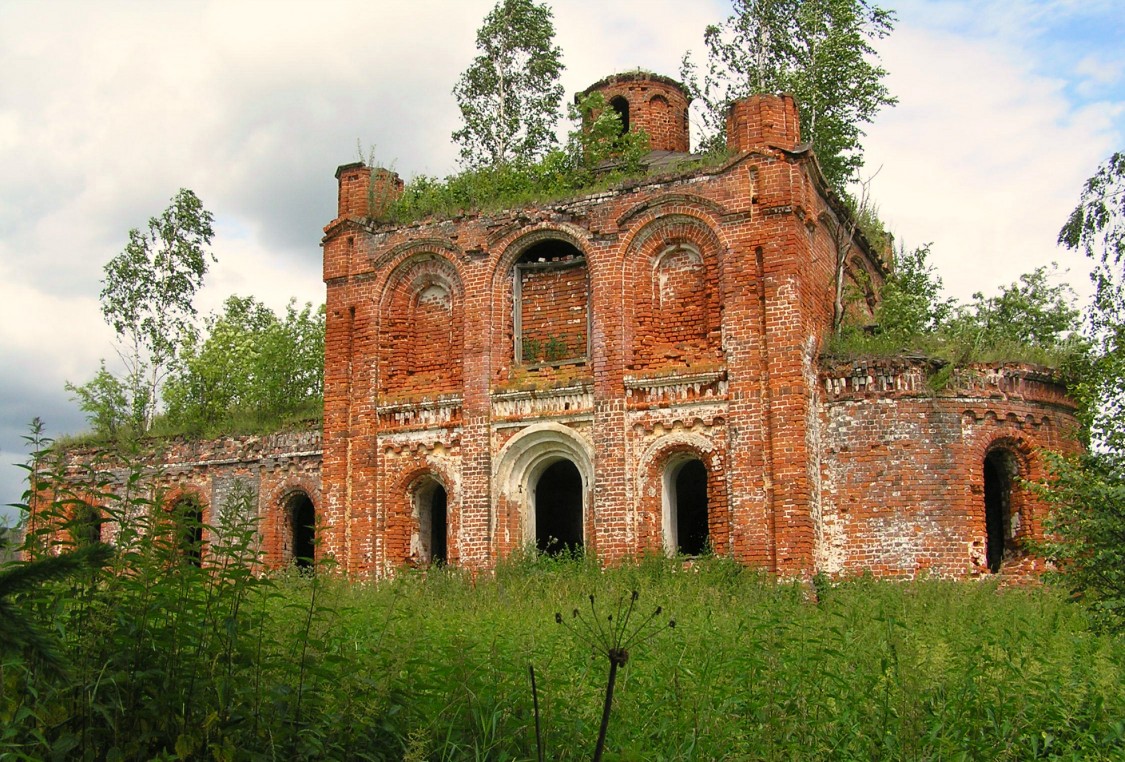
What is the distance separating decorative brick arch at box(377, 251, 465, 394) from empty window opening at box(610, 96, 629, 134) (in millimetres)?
6261

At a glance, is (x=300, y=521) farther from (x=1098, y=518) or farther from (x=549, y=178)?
(x=1098, y=518)

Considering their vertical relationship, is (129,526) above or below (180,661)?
above

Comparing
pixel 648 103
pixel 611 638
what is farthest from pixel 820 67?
pixel 611 638

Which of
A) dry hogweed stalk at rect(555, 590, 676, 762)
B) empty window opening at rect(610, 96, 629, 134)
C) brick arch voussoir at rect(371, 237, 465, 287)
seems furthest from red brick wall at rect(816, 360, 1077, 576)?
empty window opening at rect(610, 96, 629, 134)

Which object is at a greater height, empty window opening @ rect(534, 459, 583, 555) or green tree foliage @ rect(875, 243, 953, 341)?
green tree foliage @ rect(875, 243, 953, 341)

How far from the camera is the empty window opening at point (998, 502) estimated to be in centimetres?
1617

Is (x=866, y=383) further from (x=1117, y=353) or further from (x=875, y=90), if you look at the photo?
(x=875, y=90)

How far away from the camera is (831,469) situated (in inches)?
614

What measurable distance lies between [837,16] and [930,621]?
1939 centimetres

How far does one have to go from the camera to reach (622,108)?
22.4 metres

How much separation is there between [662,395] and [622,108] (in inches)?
345

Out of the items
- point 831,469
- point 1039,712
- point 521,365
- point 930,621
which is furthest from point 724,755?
point 521,365

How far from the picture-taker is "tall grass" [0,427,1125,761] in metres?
4.67

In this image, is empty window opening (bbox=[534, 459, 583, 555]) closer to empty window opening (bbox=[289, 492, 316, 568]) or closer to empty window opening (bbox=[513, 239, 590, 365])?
empty window opening (bbox=[513, 239, 590, 365])
